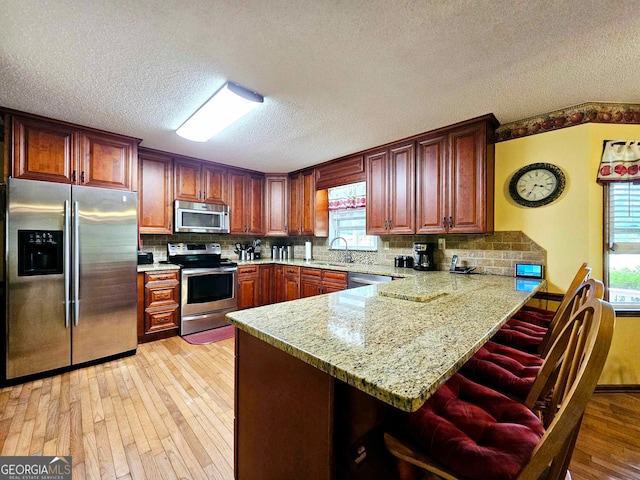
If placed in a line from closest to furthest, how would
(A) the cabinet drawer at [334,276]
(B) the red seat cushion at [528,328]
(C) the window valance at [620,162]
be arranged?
(B) the red seat cushion at [528,328] → (C) the window valance at [620,162] → (A) the cabinet drawer at [334,276]

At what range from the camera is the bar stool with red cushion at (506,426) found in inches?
24.2

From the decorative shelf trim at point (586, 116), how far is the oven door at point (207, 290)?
3690 millimetres

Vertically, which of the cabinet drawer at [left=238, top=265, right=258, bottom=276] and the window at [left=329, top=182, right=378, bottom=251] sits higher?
the window at [left=329, top=182, right=378, bottom=251]

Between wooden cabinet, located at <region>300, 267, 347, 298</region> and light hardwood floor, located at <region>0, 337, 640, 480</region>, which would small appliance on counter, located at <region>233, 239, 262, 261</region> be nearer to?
wooden cabinet, located at <region>300, 267, 347, 298</region>

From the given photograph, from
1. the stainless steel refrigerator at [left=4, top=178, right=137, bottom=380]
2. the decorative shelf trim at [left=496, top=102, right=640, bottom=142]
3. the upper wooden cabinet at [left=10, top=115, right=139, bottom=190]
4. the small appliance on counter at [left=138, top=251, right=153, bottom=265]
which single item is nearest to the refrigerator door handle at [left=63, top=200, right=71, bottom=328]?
the stainless steel refrigerator at [left=4, top=178, right=137, bottom=380]

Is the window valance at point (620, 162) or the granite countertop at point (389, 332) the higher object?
the window valance at point (620, 162)

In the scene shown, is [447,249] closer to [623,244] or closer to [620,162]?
[623,244]

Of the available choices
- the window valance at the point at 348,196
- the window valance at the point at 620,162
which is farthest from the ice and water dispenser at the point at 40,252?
the window valance at the point at 620,162

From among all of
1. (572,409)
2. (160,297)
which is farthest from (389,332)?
(160,297)

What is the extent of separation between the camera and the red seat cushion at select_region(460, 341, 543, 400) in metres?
1.05

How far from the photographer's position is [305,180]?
14.1 feet

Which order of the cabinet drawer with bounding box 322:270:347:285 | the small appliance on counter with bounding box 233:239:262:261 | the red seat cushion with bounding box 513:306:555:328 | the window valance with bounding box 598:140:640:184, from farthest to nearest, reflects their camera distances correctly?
Result: the small appliance on counter with bounding box 233:239:262:261 → the cabinet drawer with bounding box 322:270:347:285 → the window valance with bounding box 598:140:640:184 → the red seat cushion with bounding box 513:306:555:328

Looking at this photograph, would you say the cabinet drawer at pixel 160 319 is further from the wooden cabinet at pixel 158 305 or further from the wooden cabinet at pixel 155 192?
the wooden cabinet at pixel 155 192

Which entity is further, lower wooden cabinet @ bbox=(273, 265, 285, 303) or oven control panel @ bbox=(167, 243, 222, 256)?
lower wooden cabinet @ bbox=(273, 265, 285, 303)
